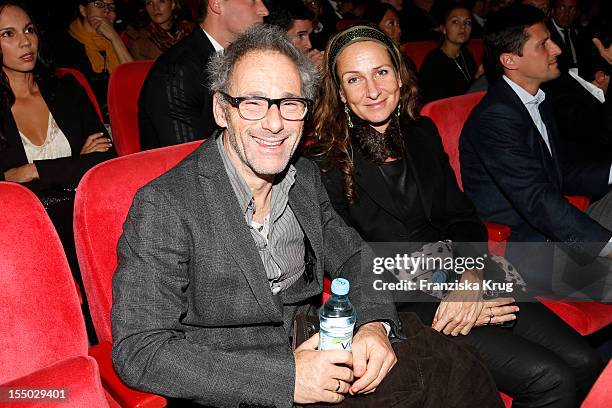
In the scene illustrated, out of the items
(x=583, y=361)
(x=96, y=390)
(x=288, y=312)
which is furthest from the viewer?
(x=583, y=361)

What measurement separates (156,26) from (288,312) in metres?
3.73

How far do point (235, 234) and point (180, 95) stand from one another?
1.42m

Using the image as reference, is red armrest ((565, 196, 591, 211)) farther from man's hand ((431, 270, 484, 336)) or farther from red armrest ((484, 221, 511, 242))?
man's hand ((431, 270, 484, 336))

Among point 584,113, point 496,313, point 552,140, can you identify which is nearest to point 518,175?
point 552,140

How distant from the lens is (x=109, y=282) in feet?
5.39

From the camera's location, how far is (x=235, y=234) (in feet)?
5.08

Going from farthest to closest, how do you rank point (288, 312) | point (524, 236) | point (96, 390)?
point (524, 236) < point (288, 312) < point (96, 390)

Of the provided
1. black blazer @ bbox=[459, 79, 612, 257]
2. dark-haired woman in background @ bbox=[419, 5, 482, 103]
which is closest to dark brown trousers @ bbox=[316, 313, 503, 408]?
black blazer @ bbox=[459, 79, 612, 257]

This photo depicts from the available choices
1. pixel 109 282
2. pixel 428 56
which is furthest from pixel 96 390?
pixel 428 56

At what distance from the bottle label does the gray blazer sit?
0.10m

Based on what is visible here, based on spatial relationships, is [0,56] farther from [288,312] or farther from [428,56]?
[428,56]

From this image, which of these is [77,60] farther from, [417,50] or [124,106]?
[417,50]

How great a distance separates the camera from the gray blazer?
1.40 metres

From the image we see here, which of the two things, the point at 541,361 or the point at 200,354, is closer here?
the point at 200,354
